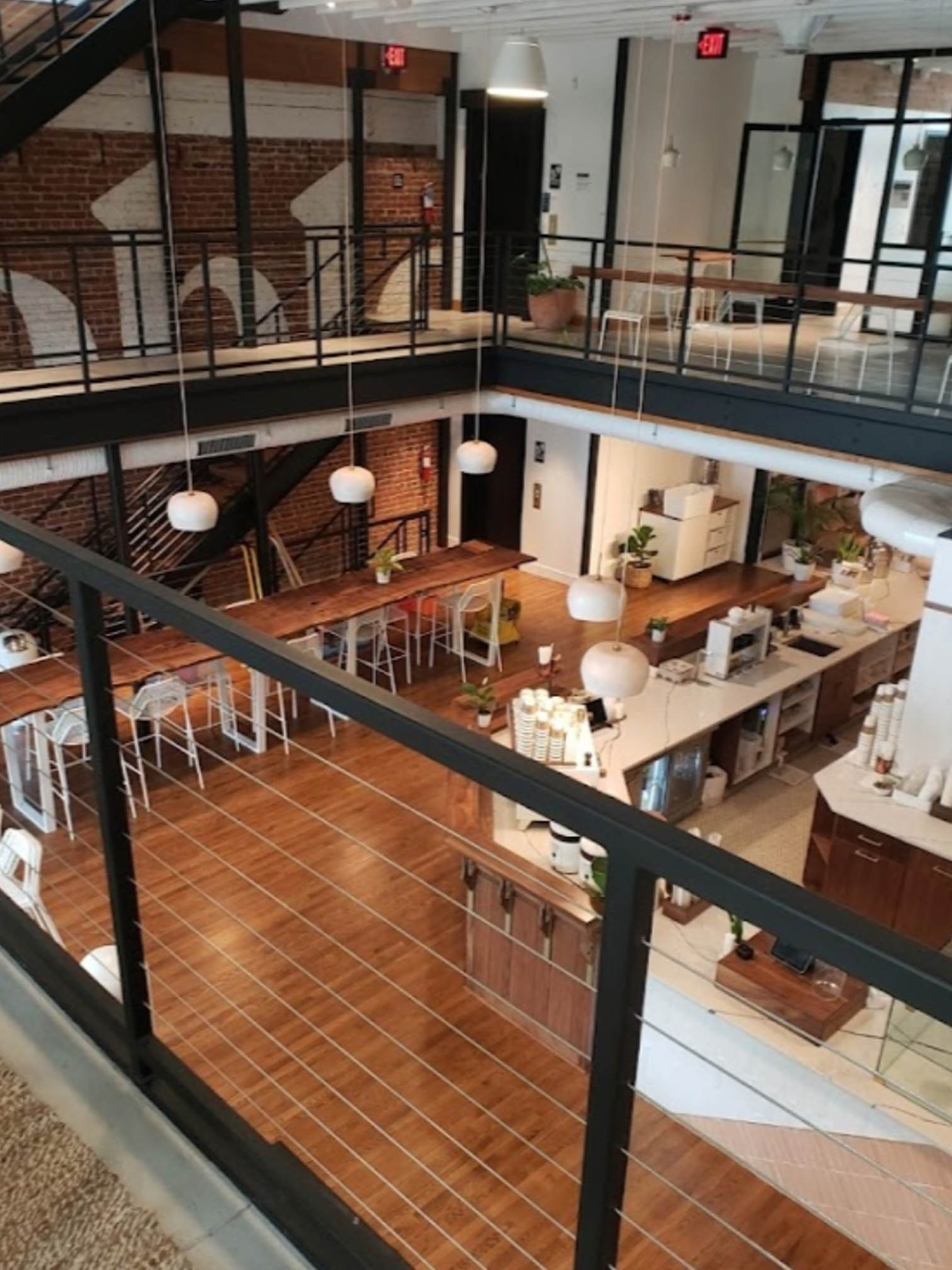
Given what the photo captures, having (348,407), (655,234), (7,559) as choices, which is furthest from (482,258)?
(7,559)

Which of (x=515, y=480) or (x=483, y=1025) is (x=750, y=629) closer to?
(x=483, y=1025)

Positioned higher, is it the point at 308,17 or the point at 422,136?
the point at 308,17

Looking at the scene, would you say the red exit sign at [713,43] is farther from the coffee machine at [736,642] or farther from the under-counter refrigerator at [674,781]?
the under-counter refrigerator at [674,781]

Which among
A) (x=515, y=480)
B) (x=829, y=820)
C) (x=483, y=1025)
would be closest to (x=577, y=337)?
(x=515, y=480)

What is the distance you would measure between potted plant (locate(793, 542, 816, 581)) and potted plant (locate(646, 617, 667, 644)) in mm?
3881

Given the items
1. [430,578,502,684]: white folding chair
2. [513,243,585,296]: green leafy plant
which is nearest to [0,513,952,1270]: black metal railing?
[430,578,502,684]: white folding chair

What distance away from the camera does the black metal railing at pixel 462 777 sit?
0.84 metres

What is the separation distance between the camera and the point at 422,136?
11.2 m

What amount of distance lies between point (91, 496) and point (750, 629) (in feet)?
18.1

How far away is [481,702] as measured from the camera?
23.6ft

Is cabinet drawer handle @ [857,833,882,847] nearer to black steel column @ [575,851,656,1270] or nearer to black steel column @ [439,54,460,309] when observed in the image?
black steel column @ [575,851,656,1270]

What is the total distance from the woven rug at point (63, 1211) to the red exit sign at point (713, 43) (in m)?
9.86

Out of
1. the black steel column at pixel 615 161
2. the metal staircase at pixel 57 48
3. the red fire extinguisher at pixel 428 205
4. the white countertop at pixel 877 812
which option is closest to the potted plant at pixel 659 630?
the white countertop at pixel 877 812

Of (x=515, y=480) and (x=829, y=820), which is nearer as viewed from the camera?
(x=829, y=820)
